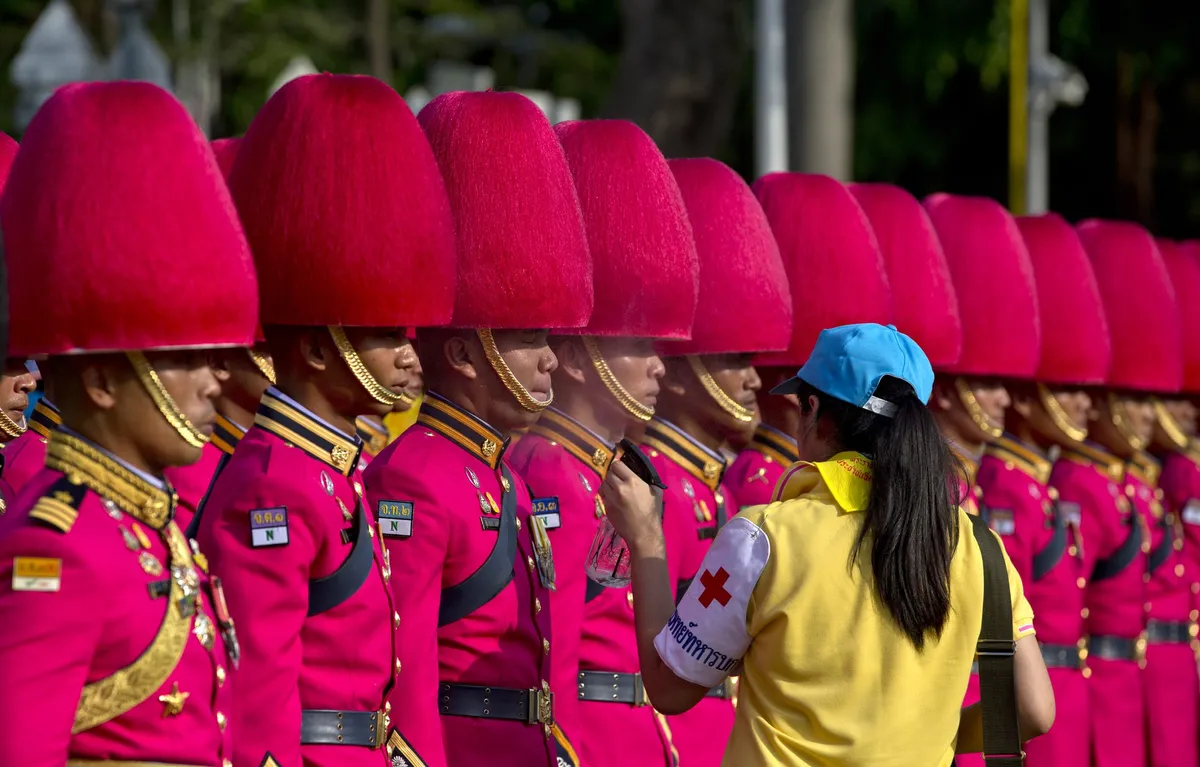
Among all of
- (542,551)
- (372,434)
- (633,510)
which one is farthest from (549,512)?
(372,434)

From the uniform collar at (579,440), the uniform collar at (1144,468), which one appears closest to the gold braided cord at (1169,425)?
the uniform collar at (1144,468)

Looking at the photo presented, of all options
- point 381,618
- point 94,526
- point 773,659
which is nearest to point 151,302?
point 94,526

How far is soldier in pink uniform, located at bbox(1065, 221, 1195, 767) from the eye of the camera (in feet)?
29.0

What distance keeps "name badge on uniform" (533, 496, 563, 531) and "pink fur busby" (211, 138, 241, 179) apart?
4.51 feet

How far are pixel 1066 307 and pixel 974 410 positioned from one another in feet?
4.09

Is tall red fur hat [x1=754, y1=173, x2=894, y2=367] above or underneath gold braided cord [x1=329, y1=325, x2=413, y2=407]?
underneath

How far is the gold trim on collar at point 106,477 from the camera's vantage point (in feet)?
12.3

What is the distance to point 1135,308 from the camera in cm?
979

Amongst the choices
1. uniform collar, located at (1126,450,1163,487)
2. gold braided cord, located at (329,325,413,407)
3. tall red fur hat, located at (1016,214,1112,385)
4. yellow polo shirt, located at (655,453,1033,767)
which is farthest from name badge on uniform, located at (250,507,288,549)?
uniform collar, located at (1126,450,1163,487)

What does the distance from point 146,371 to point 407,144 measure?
1.26 m

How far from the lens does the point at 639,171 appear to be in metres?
6.11

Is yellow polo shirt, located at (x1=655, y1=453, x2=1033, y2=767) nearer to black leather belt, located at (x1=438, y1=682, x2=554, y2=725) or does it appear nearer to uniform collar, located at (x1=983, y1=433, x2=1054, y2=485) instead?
black leather belt, located at (x1=438, y1=682, x2=554, y2=725)

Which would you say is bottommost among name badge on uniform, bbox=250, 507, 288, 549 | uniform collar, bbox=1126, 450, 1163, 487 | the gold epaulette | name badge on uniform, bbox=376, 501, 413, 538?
uniform collar, bbox=1126, 450, 1163, 487

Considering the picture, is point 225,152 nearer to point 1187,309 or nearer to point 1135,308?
point 1135,308
